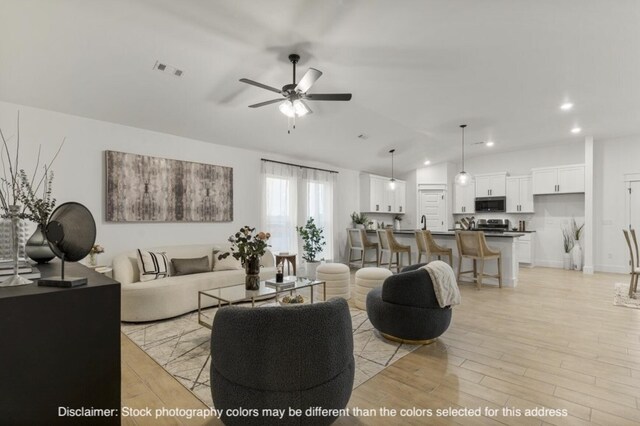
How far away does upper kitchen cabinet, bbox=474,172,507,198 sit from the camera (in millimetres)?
8094

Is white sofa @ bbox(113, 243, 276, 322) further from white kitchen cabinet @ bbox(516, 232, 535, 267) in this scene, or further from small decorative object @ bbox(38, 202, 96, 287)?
white kitchen cabinet @ bbox(516, 232, 535, 267)

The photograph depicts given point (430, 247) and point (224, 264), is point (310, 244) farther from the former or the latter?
point (430, 247)

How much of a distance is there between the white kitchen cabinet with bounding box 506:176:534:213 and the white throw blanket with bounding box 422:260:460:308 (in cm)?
625

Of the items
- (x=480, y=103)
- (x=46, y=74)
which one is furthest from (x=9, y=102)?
(x=480, y=103)

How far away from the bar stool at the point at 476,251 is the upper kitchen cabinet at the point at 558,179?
3.33 m

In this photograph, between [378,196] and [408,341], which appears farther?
[378,196]

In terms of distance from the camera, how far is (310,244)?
21.2ft

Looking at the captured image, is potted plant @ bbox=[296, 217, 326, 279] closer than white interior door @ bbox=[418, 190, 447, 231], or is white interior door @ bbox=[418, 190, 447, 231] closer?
potted plant @ bbox=[296, 217, 326, 279]

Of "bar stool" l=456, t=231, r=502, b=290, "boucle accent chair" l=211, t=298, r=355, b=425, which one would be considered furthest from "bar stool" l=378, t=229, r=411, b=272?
"boucle accent chair" l=211, t=298, r=355, b=425

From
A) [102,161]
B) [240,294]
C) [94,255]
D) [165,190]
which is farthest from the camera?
[165,190]

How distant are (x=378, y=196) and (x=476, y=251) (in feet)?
11.3

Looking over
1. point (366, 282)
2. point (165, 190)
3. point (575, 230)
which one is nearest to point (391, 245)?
point (366, 282)

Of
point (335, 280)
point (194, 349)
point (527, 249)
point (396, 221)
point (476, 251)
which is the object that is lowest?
point (194, 349)

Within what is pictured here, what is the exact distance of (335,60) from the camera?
3455 millimetres
